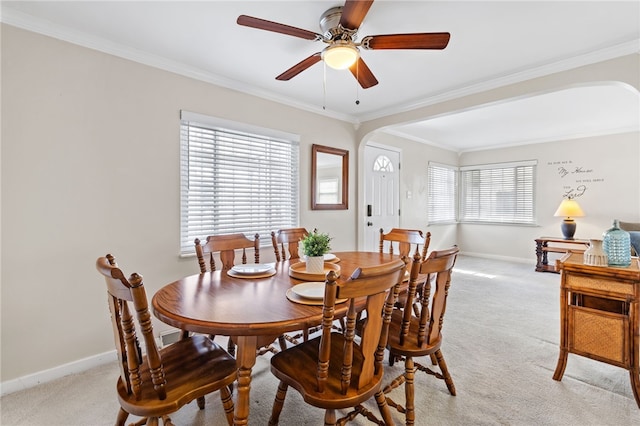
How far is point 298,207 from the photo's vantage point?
3.68 meters

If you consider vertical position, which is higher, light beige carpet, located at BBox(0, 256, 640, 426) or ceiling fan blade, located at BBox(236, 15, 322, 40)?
ceiling fan blade, located at BBox(236, 15, 322, 40)

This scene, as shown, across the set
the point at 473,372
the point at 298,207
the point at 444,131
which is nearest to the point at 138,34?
the point at 298,207

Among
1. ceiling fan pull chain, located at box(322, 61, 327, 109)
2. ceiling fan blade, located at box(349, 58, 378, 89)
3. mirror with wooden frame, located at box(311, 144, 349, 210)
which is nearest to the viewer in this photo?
ceiling fan blade, located at box(349, 58, 378, 89)

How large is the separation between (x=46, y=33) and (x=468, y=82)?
3539 mm

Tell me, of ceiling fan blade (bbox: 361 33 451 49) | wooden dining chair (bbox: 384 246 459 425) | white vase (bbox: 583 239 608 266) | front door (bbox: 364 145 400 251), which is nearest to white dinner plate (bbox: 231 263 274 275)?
wooden dining chair (bbox: 384 246 459 425)

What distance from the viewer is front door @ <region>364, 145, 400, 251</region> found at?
15.4 feet

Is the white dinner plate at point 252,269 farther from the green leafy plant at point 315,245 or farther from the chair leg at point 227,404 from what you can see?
the chair leg at point 227,404

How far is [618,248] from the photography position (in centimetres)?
194

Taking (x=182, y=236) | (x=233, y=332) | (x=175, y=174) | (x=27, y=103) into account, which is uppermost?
(x=27, y=103)

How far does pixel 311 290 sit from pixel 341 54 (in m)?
1.41

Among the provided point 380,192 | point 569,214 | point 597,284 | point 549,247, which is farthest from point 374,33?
point 549,247

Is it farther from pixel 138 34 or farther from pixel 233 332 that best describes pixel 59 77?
pixel 233 332

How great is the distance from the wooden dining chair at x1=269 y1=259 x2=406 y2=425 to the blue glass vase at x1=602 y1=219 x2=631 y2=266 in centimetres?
169

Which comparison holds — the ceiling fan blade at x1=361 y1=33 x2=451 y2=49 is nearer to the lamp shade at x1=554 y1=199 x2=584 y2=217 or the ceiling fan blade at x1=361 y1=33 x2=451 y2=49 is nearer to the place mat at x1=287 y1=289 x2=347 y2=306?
the place mat at x1=287 y1=289 x2=347 y2=306
